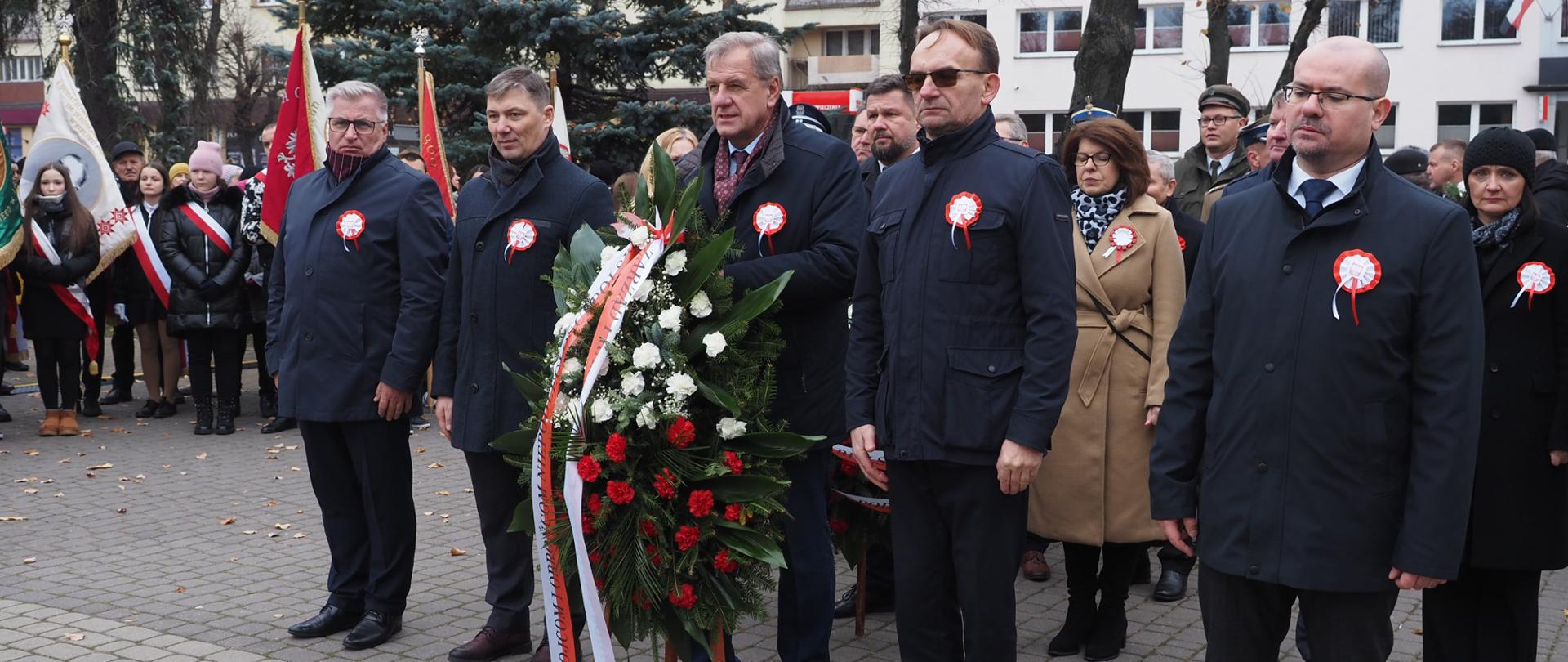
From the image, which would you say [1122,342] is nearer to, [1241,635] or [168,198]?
[1241,635]

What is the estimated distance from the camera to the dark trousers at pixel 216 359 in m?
10.8

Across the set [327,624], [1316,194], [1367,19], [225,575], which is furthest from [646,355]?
[1367,19]

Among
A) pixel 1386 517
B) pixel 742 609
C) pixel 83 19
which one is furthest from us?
pixel 83 19

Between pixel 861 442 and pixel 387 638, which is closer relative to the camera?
pixel 861 442

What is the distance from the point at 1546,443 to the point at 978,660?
6.13ft

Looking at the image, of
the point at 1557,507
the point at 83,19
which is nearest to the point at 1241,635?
the point at 1557,507

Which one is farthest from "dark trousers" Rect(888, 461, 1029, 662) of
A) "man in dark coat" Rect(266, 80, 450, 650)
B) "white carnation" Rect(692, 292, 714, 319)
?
"man in dark coat" Rect(266, 80, 450, 650)

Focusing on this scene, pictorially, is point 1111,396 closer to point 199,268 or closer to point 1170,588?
point 1170,588

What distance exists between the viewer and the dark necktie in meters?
3.22

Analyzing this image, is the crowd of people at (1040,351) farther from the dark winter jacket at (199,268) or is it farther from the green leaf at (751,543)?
the dark winter jacket at (199,268)

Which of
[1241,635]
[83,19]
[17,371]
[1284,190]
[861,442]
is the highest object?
[83,19]

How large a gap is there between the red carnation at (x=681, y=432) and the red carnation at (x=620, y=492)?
0.66ft

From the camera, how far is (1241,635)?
3.38 metres

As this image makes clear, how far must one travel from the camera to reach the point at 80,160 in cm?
1151
